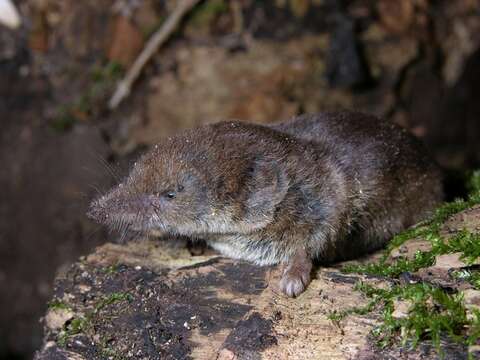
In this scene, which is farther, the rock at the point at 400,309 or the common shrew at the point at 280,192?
the common shrew at the point at 280,192

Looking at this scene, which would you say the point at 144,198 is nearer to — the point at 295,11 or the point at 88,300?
the point at 88,300

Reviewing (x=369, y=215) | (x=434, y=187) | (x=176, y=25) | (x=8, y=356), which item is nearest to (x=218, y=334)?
(x=369, y=215)

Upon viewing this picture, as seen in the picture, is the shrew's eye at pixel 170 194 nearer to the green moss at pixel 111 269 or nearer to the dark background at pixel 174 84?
the green moss at pixel 111 269

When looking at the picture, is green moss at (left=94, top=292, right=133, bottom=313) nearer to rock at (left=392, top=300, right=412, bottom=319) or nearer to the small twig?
rock at (left=392, top=300, right=412, bottom=319)

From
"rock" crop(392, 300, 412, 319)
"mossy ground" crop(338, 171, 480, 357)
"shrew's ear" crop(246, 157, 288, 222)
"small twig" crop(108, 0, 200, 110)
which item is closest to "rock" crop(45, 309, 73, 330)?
"shrew's ear" crop(246, 157, 288, 222)

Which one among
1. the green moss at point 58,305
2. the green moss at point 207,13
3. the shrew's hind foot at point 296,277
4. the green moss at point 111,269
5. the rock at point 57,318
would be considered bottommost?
the rock at point 57,318

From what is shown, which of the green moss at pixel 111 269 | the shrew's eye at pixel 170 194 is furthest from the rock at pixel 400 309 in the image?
the green moss at pixel 111 269

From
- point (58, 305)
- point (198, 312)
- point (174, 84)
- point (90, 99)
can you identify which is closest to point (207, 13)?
point (174, 84)
